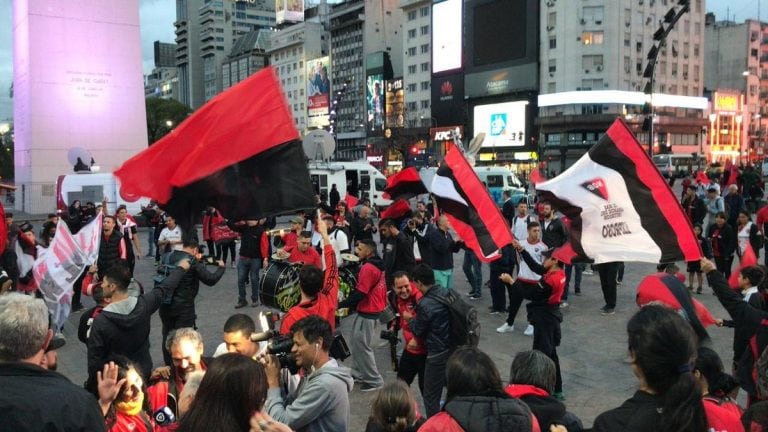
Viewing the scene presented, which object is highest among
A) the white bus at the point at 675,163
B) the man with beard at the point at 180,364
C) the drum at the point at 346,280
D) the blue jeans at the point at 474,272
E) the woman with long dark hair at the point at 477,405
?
the white bus at the point at 675,163

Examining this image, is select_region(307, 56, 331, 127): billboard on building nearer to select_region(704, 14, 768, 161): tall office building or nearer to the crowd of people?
select_region(704, 14, 768, 161): tall office building

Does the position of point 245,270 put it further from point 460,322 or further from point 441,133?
point 441,133

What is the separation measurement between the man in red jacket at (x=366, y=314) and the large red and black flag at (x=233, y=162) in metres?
1.90

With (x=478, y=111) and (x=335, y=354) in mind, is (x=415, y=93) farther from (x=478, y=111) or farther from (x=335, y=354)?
(x=335, y=354)

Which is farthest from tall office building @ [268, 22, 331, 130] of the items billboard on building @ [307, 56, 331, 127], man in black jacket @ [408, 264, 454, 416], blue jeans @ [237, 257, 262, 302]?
man in black jacket @ [408, 264, 454, 416]

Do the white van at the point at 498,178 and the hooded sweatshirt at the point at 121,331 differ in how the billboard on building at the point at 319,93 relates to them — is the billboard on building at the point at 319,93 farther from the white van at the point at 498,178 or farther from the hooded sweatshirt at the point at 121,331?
the hooded sweatshirt at the point at 121,331

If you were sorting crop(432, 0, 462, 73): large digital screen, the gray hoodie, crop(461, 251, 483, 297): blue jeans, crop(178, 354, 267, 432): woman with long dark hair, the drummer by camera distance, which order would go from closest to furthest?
1. crop(178, 354, 267, 432): woman with long dark hair
2. the gray hoodie
3. the drummer
4. crop(461, 251, 483, 297): blue jeans
5. crop(432, 0, 462, 73): large digital screen

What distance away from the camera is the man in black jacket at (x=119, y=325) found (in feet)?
15.3

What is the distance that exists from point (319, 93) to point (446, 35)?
43.1m

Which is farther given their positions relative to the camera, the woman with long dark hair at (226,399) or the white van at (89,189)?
the white van at (89,189)

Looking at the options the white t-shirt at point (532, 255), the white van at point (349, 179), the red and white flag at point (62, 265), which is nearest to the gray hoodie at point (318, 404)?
the white t-shirt at point (532, 255)

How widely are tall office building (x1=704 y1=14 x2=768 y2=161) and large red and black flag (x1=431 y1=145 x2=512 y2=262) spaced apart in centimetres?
10398

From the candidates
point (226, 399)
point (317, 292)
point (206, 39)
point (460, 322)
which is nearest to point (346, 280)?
point (317, 292)

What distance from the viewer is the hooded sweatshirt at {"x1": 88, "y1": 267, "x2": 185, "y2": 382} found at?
183 inches
